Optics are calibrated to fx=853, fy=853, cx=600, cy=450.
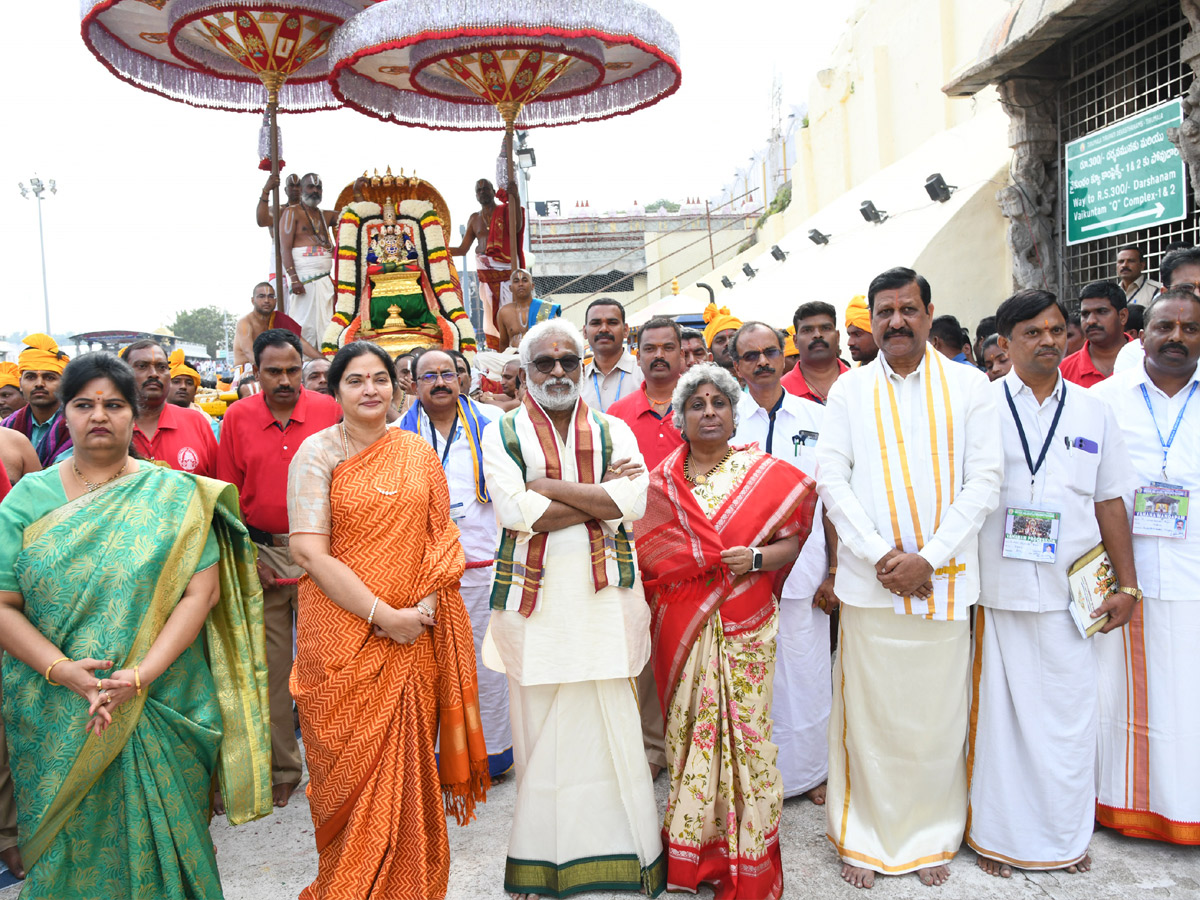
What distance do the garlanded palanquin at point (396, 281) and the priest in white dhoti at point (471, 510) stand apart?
2.95m

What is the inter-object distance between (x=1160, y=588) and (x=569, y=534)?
2.25 metres

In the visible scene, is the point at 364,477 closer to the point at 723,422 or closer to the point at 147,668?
the point at 147,668

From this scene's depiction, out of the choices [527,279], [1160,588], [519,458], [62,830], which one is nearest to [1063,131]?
[527,279]

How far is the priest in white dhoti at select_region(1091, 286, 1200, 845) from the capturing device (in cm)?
320

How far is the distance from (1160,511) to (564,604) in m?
2.27

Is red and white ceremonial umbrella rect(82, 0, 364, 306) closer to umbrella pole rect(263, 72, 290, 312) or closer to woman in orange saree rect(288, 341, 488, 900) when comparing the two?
umbrella pole rect(263, 72, 290, 312)

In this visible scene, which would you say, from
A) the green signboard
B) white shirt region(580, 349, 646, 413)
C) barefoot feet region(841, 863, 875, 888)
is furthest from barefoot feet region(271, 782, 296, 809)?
the green signboard

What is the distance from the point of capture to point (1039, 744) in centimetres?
310

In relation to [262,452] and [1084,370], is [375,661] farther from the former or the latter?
[1084,370]

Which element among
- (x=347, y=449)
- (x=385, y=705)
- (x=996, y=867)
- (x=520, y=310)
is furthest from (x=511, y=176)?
(x=996, y=867)

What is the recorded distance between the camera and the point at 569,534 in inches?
119

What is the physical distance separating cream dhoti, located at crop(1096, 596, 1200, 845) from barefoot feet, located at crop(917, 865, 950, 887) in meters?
0.78

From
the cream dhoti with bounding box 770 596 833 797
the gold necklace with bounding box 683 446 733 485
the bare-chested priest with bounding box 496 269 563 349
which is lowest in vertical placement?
the cream dhoti with bounding box 770 596 833 797

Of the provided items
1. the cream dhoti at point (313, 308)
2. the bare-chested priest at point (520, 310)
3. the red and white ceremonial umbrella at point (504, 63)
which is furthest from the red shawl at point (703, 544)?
the cream dhoti at point (313, 308)
